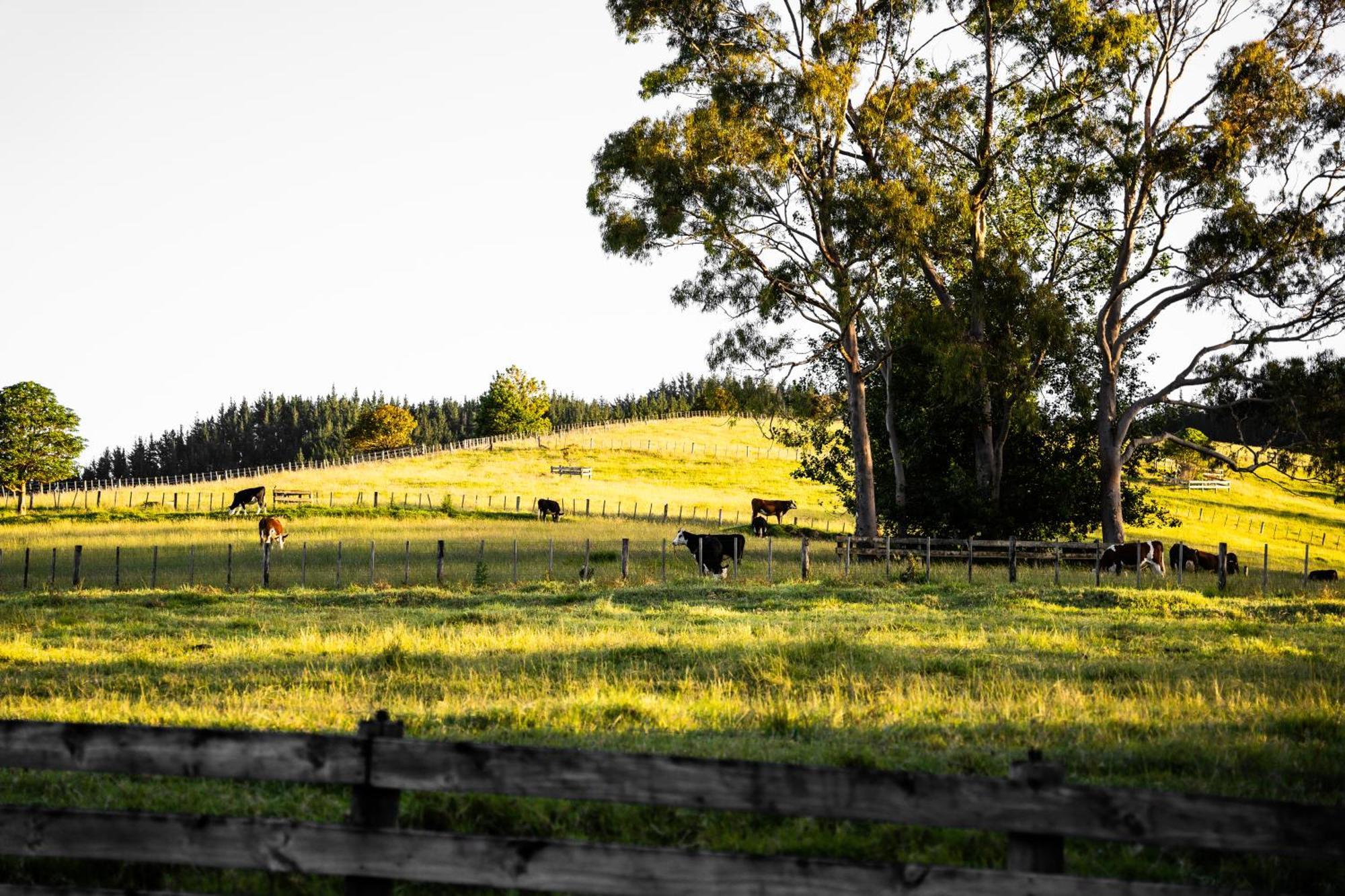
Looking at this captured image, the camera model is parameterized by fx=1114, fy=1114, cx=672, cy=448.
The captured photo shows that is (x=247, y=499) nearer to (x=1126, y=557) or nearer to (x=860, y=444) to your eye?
(x=860, y=444)

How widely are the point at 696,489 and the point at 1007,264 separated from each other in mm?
43604

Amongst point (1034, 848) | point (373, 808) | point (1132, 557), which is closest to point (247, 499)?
point (1132, 557)

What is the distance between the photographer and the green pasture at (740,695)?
22.2ft

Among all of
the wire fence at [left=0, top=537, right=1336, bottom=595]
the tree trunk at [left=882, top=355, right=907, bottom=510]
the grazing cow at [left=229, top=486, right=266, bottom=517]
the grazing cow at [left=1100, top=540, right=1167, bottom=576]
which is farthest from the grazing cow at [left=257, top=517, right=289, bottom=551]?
the grazing cow at [left=1100, top=540, right=1167, bottom=576]

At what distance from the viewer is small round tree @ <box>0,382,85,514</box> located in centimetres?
7094

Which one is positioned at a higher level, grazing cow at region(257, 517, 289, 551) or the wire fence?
grazing cow at region(257, 517, 289, 551)

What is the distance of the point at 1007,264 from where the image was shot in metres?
34.9


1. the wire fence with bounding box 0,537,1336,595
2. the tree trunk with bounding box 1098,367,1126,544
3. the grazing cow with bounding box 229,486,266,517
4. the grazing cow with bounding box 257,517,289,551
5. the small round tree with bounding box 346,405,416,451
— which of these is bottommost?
the wire fence with bounding box 0,537,1336,595

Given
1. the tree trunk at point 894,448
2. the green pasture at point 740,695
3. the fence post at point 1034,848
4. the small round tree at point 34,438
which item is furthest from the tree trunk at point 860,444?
the small round tree at point 34,438

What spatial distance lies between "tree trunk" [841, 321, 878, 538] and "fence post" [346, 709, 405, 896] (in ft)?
106

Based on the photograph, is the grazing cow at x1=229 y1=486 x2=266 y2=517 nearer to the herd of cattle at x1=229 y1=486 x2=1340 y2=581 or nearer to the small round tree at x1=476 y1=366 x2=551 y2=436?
the herd of cattle at x1=229 y1=486 x2=1340 y2=581

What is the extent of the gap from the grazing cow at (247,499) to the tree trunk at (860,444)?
1240 inches

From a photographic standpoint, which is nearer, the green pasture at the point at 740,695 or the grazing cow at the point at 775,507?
the green pasture at the point at 740,695

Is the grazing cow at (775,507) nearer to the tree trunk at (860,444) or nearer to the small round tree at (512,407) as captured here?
the tree trunk at (860,444)
